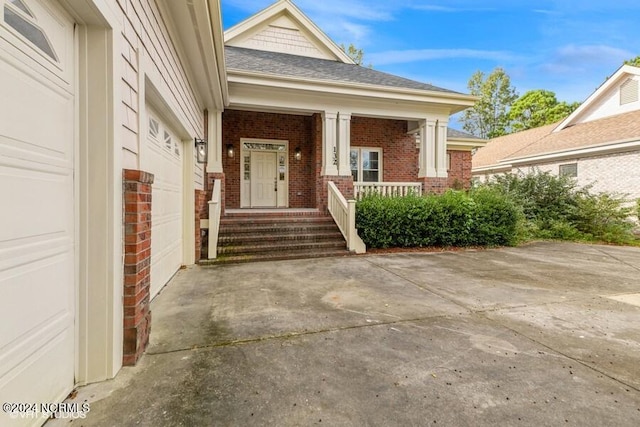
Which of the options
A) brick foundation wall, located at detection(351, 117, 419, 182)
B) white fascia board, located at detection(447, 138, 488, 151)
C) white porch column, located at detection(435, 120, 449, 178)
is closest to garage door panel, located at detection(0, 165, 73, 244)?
white porch column, located at detection(435, 120, 449, 178)

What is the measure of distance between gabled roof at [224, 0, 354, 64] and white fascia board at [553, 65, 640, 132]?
1131 cm

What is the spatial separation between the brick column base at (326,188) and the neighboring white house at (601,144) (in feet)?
30.6

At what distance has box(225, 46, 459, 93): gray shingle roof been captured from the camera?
7.92m

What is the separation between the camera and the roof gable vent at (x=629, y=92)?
40.6 ft

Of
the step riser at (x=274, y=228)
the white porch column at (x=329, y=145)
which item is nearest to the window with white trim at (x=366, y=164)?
the white porch column at (x=329, y=145)

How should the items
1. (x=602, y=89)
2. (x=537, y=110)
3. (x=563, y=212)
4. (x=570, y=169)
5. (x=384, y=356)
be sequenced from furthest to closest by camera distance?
1. (x=537, y=110)
2. (x=602, y=89)
3. (x=570, y=169)
4. (x=563, y=212)
5. (x=384, y=356)

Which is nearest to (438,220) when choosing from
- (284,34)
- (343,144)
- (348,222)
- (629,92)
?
(348,222)

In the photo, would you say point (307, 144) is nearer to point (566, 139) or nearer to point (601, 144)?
point (601, 144)

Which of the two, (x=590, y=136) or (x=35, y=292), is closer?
(x=35, y=292)

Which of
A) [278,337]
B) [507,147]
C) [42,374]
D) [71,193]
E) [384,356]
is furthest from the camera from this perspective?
[507,147]

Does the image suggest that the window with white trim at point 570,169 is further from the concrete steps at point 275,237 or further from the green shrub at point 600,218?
the concrete steps at point 275,237

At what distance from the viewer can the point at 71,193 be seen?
1870mm

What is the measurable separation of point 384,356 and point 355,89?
716 cm

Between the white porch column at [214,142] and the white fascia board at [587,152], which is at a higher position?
the white fascia board at [587,152]
